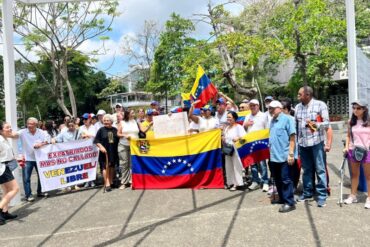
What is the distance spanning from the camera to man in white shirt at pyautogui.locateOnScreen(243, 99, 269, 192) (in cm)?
734

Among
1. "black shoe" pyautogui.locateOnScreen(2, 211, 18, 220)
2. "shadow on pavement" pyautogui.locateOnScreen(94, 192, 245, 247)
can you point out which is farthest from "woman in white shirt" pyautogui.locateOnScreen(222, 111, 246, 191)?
"black shoe" pyautogui.locateOnScreen(2, 211, 18, 220)

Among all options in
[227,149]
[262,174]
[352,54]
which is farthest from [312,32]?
[227,149]

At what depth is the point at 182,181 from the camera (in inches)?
308

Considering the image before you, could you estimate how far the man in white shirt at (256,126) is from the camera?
7340mm

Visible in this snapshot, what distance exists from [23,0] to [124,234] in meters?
5.20

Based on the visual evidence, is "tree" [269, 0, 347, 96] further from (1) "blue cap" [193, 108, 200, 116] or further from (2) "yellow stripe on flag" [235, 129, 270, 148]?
(2) "yellow stripe on flag" [235, 129, 270, 148]

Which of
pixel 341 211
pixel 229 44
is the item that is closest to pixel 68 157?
pixel 341 211

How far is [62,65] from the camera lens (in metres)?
19.4

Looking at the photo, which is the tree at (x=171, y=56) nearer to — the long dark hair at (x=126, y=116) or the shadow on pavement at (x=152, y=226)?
the long dark hair at (x=126, y=116)

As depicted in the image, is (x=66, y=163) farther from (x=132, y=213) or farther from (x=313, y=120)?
(x=313, y=120)

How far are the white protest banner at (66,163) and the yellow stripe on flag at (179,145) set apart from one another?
1184 millimetres

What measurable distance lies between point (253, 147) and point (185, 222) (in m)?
2.39

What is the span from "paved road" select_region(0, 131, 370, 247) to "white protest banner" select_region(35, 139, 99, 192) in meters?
0.66

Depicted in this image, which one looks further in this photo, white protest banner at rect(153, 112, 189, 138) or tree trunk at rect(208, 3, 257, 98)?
tree trunk at rect(208, 3, 257, 98)
